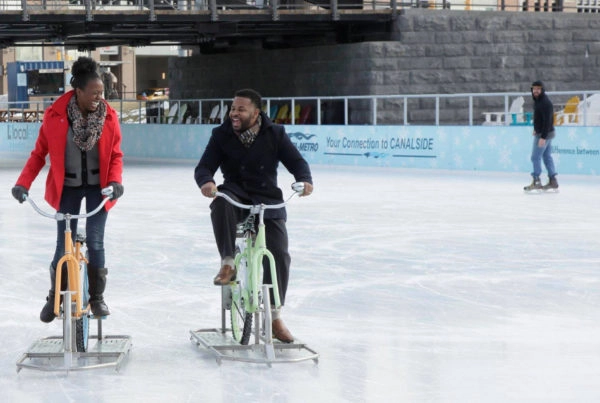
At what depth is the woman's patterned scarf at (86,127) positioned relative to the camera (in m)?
6.76

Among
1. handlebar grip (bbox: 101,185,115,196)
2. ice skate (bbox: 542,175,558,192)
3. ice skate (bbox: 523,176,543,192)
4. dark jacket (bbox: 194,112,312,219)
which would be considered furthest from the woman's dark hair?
ice skate (bbox: 542,175,558,192)

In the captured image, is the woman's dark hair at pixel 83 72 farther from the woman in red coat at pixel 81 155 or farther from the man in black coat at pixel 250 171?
the man in black coat at pixel 250 171

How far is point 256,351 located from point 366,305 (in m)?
1.95

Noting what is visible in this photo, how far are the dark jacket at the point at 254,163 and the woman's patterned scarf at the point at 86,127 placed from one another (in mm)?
597

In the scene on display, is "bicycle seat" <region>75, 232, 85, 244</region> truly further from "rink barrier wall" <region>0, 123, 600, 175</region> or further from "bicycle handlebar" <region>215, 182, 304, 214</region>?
"rink barrier wall" <region>0, 123, 600, 175</region>

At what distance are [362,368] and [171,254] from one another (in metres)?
5.51

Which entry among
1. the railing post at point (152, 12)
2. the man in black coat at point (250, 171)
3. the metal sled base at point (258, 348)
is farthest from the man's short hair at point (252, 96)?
the railing post at point (152, 12)

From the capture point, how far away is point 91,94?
22.1 ft

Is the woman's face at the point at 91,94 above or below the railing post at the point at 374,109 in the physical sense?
above

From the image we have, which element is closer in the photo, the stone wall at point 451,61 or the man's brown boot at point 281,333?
the man's brown boot at point 281,333

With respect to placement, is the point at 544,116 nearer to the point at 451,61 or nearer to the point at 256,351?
the point at 451,61

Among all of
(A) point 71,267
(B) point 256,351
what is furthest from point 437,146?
(A) point 71,267

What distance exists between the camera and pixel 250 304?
683 centimetres

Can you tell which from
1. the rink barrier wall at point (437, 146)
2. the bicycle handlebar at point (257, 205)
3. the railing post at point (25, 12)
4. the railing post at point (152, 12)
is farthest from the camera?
the railing post at point (152, 12)
